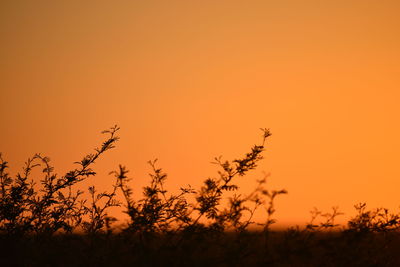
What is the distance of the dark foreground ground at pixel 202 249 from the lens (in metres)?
5.93

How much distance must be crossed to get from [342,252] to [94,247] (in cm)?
381

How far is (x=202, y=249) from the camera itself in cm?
633

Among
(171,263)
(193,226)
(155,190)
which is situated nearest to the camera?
(171,263)

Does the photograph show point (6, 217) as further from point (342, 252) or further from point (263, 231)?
point (342, 252)

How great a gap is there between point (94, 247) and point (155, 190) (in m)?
1.38

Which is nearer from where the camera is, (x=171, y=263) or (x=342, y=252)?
(x=171, y=263)

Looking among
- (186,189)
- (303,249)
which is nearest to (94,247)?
(186,189)

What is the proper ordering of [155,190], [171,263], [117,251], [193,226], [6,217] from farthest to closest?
[6,217] < [155,190] < [193,226] < [117,251] < [171,263]

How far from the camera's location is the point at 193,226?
6.71 meters

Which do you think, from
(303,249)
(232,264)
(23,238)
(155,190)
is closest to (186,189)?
(155,190)

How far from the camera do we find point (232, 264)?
603 centimetres

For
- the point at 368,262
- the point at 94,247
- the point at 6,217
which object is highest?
the point at 6,217

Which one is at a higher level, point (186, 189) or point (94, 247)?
point (186, 189)

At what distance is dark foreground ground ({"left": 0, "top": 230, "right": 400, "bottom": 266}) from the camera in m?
5.93
